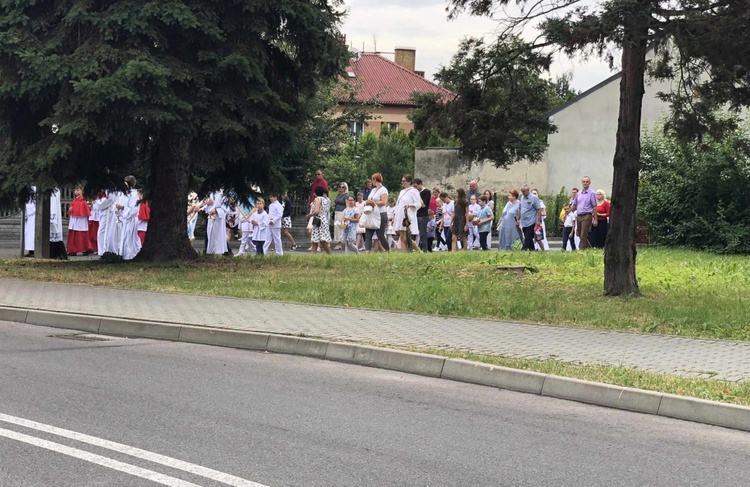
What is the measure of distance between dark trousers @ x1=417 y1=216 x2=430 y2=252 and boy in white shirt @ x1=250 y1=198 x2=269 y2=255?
410cm

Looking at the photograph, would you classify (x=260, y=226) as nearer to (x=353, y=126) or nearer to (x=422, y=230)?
(x=422, y=230)

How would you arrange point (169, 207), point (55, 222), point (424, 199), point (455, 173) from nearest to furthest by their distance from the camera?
point (169, 207)
point (55, 222)
point (424, 199)
point (455, 173)

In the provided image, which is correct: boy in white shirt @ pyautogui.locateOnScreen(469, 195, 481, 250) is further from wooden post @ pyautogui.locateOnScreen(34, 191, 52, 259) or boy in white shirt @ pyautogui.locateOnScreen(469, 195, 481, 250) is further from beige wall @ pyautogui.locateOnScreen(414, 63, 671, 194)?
beige wall @ pyautogui.locateOnScreen(414, 63, 671, 194)

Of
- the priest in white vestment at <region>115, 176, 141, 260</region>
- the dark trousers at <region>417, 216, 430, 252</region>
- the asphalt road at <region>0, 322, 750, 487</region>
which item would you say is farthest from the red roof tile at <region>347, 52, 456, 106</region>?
the asphalt road at <region>0, 322, 750, 487</region>

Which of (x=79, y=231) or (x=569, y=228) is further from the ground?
(x=569, y=228)

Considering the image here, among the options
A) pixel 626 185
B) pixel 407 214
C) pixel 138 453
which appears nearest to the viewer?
pixel 138 453

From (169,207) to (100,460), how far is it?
45.2 ft

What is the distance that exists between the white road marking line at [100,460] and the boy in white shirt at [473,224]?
22.0m

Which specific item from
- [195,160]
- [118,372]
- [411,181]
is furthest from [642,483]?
[411,181]

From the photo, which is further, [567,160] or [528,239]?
[567,160]

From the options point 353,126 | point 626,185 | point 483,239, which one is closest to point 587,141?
point 353,126

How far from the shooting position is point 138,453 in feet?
19.4

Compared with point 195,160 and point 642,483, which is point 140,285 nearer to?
point 195,160

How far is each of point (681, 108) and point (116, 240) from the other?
15083 millimetres
